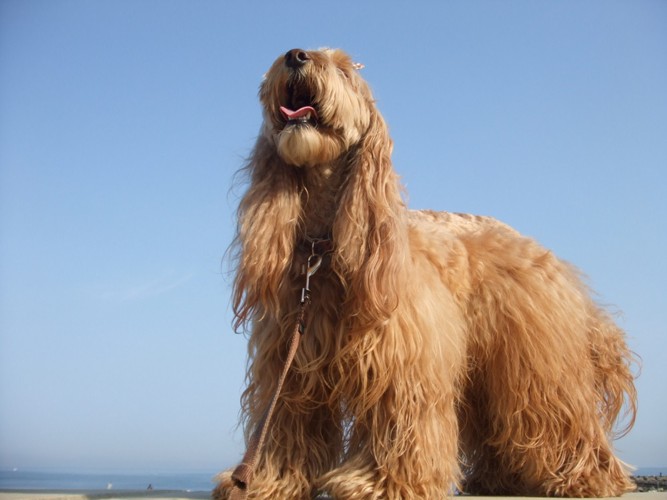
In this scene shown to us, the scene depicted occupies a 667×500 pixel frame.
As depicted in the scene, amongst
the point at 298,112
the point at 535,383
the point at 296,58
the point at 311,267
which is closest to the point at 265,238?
the point at 311,267

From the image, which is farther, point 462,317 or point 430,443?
point 462,317

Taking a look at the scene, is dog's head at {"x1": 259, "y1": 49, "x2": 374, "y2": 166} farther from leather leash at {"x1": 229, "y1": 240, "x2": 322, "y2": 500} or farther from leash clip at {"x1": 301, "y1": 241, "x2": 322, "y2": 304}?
leather leash at {"x1": 229, "y1": 240, "x2": 322, "y2": 500}

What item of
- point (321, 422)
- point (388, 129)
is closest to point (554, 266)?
point (388, 129)

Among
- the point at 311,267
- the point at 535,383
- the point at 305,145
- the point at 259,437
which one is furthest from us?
the point at 535,383

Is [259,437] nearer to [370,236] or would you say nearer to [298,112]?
[370,236]

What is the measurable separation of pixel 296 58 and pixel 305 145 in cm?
54

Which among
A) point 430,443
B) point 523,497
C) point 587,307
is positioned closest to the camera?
point 430,443

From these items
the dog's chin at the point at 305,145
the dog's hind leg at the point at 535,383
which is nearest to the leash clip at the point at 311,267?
the dog's chin at the point at 305,145

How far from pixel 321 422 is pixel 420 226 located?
1.71 m

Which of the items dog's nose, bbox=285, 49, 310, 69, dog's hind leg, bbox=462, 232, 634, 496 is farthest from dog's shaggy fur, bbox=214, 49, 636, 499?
dog's hind leg, bbox=462, 232, 634, 496

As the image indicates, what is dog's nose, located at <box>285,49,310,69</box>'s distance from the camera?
164 inches

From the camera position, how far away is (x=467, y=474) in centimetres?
587

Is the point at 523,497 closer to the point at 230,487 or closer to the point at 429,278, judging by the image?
the point at 429,278

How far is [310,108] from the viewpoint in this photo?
417 cm
